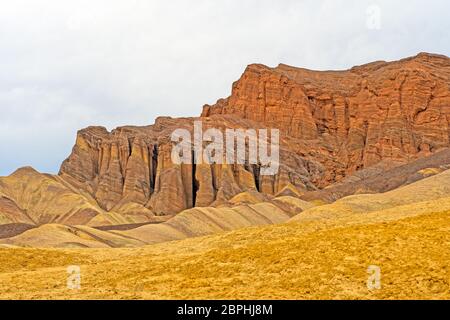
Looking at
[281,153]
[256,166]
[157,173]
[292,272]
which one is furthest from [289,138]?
[292,272]

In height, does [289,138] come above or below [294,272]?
above

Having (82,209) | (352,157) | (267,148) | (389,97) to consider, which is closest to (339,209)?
(82,209)

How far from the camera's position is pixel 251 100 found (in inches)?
7505

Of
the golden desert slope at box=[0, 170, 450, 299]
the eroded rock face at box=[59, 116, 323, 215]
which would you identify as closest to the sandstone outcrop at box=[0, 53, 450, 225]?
the eroded rock face at box=[59, 116, 323, 215]

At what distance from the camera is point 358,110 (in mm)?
185500

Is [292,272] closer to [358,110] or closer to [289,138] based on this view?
[289,138]

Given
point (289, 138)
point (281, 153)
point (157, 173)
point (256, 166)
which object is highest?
point (289, 138)

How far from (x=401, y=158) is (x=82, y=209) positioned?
77036 millimetres

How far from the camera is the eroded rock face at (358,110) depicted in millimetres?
166625

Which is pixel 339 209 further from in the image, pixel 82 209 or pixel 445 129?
pixel 445 129

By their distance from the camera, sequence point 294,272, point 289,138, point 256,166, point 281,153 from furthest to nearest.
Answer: point 289,138, point 281,153, point 256,166, point 294,272

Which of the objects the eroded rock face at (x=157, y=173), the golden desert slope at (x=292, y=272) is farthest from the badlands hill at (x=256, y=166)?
the golden desert slope at (x=292, y=272)

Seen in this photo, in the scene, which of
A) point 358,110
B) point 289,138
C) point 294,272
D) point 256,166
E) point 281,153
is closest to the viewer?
point 294,272

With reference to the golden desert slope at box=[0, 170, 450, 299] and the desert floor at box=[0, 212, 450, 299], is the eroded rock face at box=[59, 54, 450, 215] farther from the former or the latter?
the desert floor at box=[0, 212, 450, 299]
